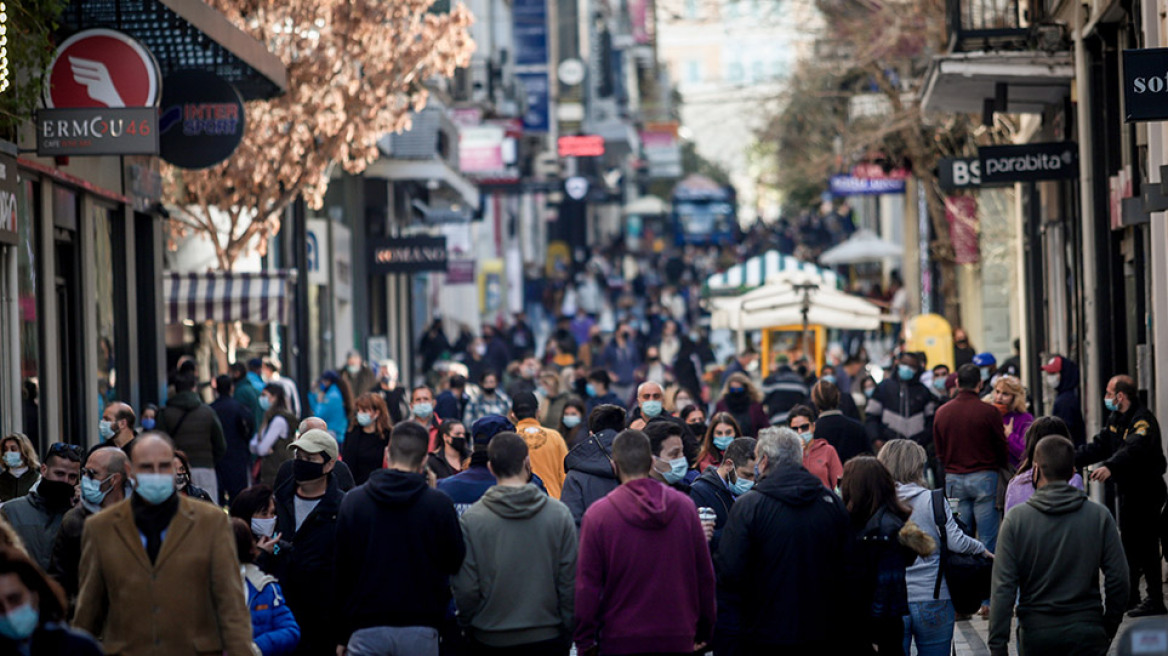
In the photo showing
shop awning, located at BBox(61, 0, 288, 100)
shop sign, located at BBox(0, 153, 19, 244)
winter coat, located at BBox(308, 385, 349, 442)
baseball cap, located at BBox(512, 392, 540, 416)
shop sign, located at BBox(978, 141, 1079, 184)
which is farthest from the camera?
winter coat, located at BBox(308, 385, 349, 442)

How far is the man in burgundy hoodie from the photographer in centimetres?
777

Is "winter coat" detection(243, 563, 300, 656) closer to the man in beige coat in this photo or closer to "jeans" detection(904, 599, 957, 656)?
the man in beige coat

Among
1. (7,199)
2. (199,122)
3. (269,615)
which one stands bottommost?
(269,615)

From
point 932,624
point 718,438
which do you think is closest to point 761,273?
point 718,438

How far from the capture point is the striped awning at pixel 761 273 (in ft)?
108

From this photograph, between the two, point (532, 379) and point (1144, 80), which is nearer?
point (1144, 80)

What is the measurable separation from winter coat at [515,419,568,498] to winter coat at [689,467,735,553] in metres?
2.69

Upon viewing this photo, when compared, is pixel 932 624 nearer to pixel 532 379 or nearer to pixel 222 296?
pixel 222 296

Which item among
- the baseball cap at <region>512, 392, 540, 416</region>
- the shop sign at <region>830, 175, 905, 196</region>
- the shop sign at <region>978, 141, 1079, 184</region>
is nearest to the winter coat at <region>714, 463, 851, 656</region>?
the baseball cap at <region>512, 392, 540, 416</region>

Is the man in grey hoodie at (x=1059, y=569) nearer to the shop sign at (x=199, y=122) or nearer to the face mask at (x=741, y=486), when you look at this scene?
the face mask at (x=741, y=486)

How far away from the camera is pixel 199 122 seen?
18562 millimetres

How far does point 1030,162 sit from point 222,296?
33.5ft

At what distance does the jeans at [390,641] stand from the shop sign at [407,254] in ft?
85.0

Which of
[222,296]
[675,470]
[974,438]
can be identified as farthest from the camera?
[222,296]
